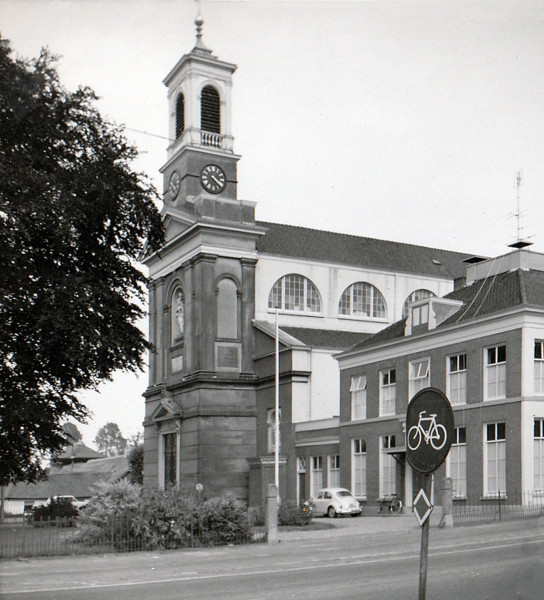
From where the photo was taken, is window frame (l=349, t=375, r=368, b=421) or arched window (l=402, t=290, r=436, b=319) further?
arched window (l=402, t=290, r=436, b=319)

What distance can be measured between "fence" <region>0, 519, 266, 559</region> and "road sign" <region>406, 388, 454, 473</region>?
15437mm

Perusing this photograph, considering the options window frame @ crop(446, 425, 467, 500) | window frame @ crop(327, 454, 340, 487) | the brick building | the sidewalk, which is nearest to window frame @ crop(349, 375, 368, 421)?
the brick building

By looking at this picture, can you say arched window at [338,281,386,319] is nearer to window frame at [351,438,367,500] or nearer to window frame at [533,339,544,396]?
window frame at [351,438,367,500]

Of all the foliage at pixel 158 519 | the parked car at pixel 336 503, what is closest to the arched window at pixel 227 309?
the parked car at pixel 336 503

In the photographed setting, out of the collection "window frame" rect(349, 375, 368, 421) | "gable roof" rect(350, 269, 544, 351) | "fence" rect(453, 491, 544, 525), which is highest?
"gable roof" rect(350, 269, 544, 351)

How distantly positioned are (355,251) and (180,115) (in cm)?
1652

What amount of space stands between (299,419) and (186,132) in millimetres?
21845

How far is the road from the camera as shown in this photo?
13359 millimetres

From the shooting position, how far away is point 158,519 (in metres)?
23.2

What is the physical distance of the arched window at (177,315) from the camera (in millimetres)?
57603

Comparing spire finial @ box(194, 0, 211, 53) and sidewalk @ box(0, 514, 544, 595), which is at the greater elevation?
spire finial @ box(194, 0, 211, 53)

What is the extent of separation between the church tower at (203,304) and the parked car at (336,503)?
12086mm

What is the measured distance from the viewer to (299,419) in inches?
1981

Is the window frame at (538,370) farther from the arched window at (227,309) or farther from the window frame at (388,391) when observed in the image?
the arched window at (227,309)
